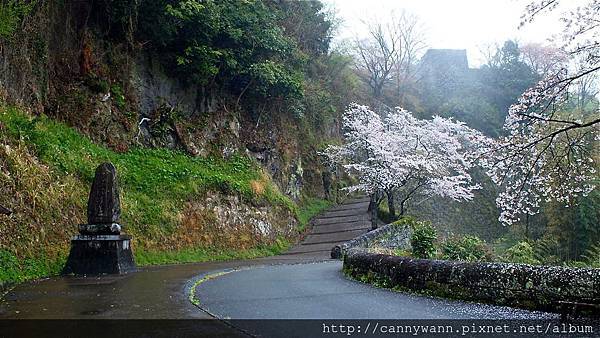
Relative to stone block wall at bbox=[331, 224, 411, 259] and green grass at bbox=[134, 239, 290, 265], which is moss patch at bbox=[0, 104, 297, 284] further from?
stone block wall at bbox=[331, 224, 411, 259]

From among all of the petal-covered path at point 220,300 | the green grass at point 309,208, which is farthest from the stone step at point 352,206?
the petal-covered path at point 220,300

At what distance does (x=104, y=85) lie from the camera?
61.1 ft

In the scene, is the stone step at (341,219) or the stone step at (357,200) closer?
the stone step at (341,219)

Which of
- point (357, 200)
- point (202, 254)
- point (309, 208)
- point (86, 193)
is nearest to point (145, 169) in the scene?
point (202, 254)

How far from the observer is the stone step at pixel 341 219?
26.7 meters

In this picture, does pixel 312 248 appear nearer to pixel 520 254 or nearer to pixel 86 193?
pixel 520 254

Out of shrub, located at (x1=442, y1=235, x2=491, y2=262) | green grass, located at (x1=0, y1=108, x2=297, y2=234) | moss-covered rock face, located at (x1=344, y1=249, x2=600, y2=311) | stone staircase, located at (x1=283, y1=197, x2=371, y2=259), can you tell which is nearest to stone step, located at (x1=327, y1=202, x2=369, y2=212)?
stone staircase, located at (x1=283, y1=197, x2=371, y2=259)

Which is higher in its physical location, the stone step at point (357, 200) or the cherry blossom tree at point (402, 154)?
the cherry blossom tree at point (402, 154)

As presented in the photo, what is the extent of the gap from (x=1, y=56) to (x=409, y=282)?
12.9 metres

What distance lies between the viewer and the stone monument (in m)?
11.0

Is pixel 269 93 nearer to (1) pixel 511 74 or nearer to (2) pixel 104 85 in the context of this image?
(2) pixel 104 85

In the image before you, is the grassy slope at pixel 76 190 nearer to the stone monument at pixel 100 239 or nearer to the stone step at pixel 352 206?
the stone monument at pixel 100 239

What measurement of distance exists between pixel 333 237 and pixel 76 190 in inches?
532

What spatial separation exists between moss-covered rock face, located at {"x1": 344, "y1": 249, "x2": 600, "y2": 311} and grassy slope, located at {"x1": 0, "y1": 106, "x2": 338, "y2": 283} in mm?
7841
